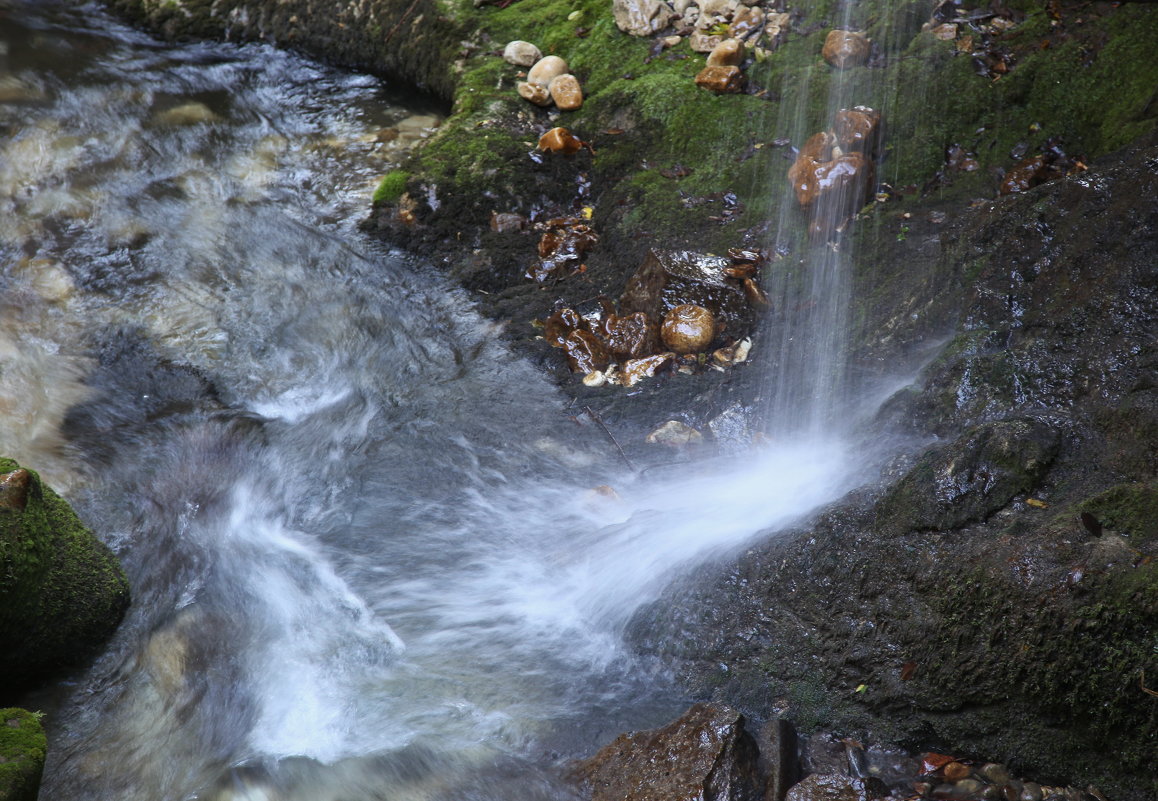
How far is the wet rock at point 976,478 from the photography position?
11.4 feet

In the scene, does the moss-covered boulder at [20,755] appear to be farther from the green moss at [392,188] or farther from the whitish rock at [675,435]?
the green moss at [392,188]

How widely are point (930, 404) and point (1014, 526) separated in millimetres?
1040

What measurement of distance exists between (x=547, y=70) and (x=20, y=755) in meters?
6.93

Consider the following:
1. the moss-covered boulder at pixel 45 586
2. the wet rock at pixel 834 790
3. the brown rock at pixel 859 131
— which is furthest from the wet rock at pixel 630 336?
the moss-covered boulder at pixel 45 586

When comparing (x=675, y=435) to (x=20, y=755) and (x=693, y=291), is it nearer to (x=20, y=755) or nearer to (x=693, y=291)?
(x=693, y=291)

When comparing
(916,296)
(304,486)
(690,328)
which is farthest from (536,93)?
(304,486)

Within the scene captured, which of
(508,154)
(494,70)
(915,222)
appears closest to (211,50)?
(494,70)

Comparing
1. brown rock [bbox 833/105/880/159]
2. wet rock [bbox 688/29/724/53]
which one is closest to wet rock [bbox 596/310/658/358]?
brown rock [bbox 833/105/880/159]

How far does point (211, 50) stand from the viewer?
1026 cm

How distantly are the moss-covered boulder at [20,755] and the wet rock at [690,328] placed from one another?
169 inches

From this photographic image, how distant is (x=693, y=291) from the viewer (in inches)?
227

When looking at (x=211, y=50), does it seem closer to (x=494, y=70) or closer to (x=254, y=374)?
(x=494, y=70)

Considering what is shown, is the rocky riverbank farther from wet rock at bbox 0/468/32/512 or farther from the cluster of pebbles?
wet rock at bbox 0/468/32/512

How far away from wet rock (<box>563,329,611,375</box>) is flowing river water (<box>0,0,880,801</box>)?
0.28 m
